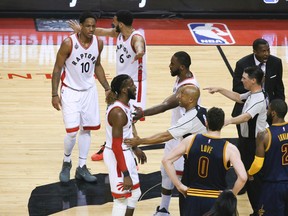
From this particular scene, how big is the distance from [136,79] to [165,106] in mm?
2243

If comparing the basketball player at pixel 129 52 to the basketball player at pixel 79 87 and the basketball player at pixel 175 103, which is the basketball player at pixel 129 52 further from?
the basketball player at pixel 175 103

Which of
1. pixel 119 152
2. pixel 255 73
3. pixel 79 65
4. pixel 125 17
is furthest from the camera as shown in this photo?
pixel 125 17

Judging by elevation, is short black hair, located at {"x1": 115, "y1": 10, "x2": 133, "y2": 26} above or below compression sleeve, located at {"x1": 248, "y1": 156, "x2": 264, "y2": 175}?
above

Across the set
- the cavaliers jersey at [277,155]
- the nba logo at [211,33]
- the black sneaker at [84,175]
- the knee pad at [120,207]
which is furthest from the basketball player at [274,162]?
the nba logo at [211,33]

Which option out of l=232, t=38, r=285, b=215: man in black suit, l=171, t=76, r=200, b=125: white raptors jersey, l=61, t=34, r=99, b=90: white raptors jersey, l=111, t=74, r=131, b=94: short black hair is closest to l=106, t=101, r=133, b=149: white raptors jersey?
l=111, t=74, r=131, b=94: short black hair

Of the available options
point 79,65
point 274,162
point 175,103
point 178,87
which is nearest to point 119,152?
point 175,103

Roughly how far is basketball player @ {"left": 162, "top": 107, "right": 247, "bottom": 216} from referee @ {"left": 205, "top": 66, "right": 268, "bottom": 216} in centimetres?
104

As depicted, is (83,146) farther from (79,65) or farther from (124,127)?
(124,127)

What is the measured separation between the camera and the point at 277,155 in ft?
23.2

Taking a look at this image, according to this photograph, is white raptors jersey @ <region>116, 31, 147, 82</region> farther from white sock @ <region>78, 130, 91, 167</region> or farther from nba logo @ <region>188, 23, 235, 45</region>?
nba logo @ <region>188, 23, 235, 45</region>

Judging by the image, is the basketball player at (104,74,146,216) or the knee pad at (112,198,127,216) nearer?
the basketball player at (104,74,146,216)

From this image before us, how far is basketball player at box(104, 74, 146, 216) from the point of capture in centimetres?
723

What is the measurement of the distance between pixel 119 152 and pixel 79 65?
6.48 ft

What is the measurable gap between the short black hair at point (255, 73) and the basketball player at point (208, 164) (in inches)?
53.3
